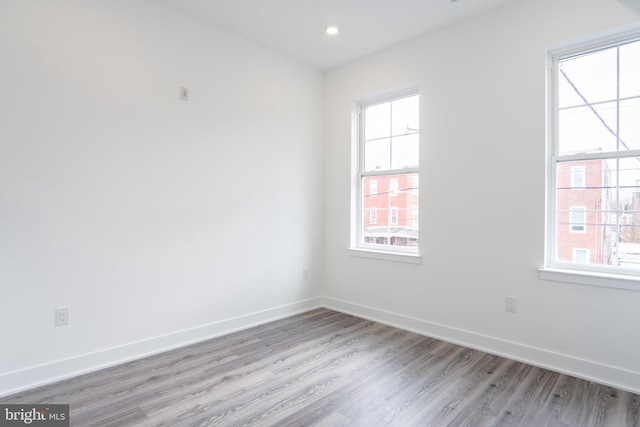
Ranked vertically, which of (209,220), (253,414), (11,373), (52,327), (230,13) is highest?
(230,13)

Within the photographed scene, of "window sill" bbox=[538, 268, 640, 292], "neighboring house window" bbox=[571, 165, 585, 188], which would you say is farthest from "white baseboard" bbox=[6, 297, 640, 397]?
"neighboring house window" bbox=[571, 165, 585, 188]

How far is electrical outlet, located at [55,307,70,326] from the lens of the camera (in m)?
2.35

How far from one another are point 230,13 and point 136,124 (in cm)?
125

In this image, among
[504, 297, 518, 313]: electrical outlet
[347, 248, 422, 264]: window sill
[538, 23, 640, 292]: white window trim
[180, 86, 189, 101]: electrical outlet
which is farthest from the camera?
[347, 248, 422, 264]: window sill

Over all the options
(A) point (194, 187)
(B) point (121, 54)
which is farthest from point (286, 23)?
(A) point (194, 187)

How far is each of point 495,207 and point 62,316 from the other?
336 cm

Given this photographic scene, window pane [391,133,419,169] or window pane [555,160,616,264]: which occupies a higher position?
window pane [391,133,419,169]

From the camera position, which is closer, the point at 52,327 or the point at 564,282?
the point at 52,327

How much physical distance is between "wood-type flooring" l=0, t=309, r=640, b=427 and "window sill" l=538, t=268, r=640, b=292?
0.68 metres

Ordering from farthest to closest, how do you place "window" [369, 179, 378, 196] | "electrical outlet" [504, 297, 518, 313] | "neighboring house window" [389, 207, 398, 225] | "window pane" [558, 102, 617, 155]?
"window" [369, 179, 378, 196] → "neighboring house window" [389, 207, 398, 225] → "electrical outlet" [504, 297, 518, 313] → "window pane" [558, 102, 617, 155]

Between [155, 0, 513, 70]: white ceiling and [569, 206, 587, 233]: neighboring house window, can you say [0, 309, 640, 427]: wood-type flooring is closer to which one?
[569, 206, 587, 233]: neighboring house window

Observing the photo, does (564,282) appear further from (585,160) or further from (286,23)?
(286,23)

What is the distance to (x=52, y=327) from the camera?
2.33 m

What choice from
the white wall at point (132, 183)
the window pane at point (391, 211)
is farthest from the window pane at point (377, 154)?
the white wall at point (132, 183)
